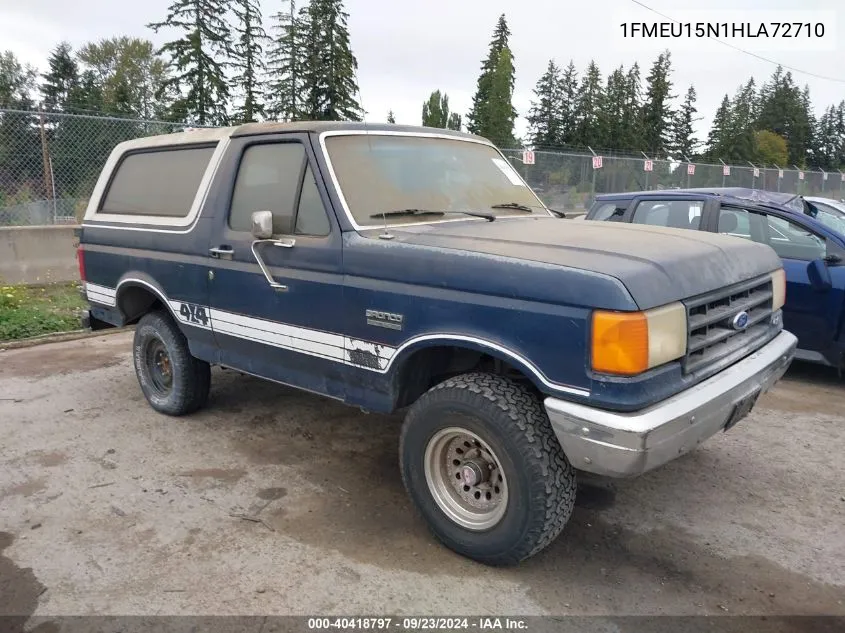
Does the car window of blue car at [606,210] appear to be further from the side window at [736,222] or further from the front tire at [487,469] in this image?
the front tire at [487,469]

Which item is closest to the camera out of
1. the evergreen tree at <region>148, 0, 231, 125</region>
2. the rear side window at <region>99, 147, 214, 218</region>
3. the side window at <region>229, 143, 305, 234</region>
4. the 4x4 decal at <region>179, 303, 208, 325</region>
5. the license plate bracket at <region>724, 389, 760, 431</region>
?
the license plate bracket at <region>724, 389, 760, 431</region>

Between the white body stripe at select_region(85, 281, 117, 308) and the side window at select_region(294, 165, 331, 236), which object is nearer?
the side window at select_region(294, 165, 331, 236)

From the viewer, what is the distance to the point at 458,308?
296 cm

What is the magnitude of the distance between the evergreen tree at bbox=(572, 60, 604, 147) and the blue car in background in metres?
54.1

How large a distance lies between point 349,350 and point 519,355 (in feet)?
3.50

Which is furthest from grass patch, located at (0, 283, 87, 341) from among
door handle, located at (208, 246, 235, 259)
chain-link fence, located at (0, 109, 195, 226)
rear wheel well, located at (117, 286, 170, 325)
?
door handle, located at (208, 246, 235, 259)

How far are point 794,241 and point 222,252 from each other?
489 cm

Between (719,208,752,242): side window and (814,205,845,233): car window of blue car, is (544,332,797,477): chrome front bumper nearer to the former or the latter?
(719,208,752,242): side window

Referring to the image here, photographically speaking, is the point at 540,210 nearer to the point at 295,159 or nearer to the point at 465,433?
the point at 295,159

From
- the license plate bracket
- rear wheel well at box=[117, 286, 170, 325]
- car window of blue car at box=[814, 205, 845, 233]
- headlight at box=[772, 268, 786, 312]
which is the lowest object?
the license plate bracket

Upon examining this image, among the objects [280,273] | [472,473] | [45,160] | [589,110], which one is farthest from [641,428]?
[589,110]

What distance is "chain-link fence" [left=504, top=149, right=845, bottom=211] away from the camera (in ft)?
53.5

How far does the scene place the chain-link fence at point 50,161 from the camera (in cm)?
917

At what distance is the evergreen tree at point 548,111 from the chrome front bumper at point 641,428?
195 ft
